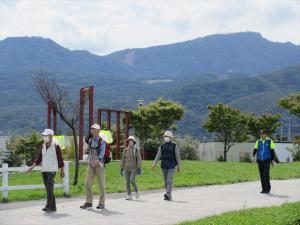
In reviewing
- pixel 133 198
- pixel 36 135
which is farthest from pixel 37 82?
pixel 36 135

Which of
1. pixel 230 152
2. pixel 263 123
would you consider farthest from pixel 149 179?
pixel 263 123

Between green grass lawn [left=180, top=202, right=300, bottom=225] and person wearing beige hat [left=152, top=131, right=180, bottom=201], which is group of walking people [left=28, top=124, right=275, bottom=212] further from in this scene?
green grass lawn [left=180, top=202, right=300, bottom=225]

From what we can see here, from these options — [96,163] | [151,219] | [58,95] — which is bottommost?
Answer: [151,219]

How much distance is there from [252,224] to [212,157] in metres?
52.7

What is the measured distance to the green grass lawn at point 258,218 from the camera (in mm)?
10242

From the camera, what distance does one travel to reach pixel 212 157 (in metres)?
62.5

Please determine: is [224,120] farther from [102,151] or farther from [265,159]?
[102,151]

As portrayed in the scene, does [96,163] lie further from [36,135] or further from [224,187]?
[36,135]

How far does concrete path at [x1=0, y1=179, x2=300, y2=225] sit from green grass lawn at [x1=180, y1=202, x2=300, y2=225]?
80cm

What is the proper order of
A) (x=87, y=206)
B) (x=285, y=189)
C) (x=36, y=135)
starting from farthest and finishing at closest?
1. (x=36, y=135)
2. (x=285, y=189)
3. (x=87, y=206)

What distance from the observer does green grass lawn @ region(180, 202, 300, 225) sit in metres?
10.2

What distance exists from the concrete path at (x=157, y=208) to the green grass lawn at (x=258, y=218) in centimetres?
80

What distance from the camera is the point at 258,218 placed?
35.6 ft

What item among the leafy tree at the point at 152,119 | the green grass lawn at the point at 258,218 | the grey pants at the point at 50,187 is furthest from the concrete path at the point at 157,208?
the leafy tree at the point at 152,119
